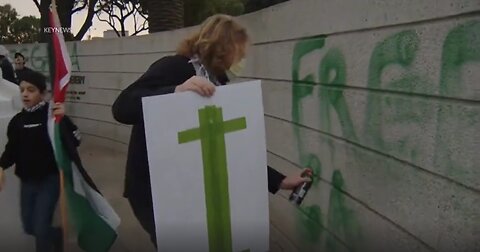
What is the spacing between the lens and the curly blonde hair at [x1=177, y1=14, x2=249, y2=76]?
2258 mm

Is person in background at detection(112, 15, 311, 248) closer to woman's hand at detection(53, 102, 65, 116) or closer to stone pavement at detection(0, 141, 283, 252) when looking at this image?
woman's hand at detection(53, 102, 65, 116)

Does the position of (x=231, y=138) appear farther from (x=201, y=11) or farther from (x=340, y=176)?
(x=201, y=11)

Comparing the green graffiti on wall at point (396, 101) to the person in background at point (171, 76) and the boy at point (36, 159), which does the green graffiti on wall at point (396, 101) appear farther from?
the boy at point (36, 159)

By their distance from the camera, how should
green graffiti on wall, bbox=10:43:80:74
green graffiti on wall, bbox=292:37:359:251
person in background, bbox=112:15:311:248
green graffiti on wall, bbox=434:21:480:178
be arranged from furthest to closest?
green graffiti on wall, bbox=10:43:80:74 → green graffiti on wall, bbox=292:37:359:251 → person in background, bbox=112:15:311:248 → green graffiti on wall, bbox=434:21:480:178

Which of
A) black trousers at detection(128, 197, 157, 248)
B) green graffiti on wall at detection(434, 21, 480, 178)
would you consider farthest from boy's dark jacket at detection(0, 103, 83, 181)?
green graffiti on wall at detection(434, 21, 480, 178)

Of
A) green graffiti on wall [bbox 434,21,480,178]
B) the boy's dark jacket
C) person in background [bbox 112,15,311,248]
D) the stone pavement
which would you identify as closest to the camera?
green graffiti on wall [bbox 434,21,480,178]

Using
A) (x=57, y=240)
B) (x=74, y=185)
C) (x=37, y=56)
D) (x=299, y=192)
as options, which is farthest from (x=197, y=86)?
(x=37, y=56)

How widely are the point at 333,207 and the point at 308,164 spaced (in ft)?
1.50

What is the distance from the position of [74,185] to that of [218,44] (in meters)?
1.73

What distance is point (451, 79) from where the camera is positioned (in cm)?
198

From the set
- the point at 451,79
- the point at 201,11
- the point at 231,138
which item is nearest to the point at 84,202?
the point at 231,138

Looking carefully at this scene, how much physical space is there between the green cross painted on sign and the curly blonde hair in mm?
238

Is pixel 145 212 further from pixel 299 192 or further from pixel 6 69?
pixel 6 69

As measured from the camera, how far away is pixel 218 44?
2.25 metres
